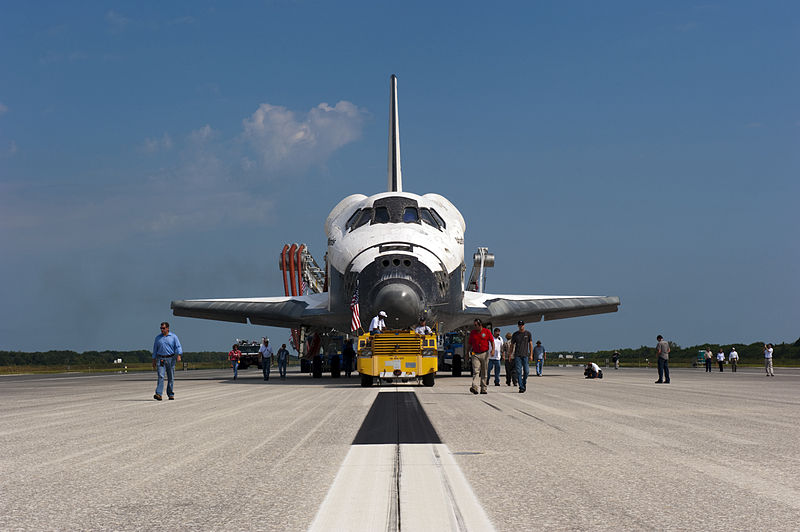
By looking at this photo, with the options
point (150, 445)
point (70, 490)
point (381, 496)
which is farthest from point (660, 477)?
point (150, 445)

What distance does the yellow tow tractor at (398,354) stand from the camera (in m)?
18.5

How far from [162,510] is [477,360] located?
1197 centimetres

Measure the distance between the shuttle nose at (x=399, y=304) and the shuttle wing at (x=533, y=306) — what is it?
5087mm

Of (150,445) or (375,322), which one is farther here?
(375,322)

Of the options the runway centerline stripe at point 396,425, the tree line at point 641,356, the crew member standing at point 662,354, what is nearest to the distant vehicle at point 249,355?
the tree line at point 641,356

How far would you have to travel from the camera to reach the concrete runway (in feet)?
13.9

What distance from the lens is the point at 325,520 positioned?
412cm

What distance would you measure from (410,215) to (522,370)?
286 inches

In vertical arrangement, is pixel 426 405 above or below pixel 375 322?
below

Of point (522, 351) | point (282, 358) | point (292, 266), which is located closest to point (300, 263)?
point (292, 266)

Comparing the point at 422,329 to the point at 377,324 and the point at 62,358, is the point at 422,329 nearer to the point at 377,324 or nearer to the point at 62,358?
the point at 377,324

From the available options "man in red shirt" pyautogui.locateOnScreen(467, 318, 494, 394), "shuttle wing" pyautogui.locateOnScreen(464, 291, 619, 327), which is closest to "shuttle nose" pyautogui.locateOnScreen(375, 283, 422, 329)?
"man in red shirt" pyautogui.locateOnScreen(467, 318, 494, 394)

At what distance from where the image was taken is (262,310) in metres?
25.8

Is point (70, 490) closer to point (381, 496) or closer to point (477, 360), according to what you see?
point (381, 496)
